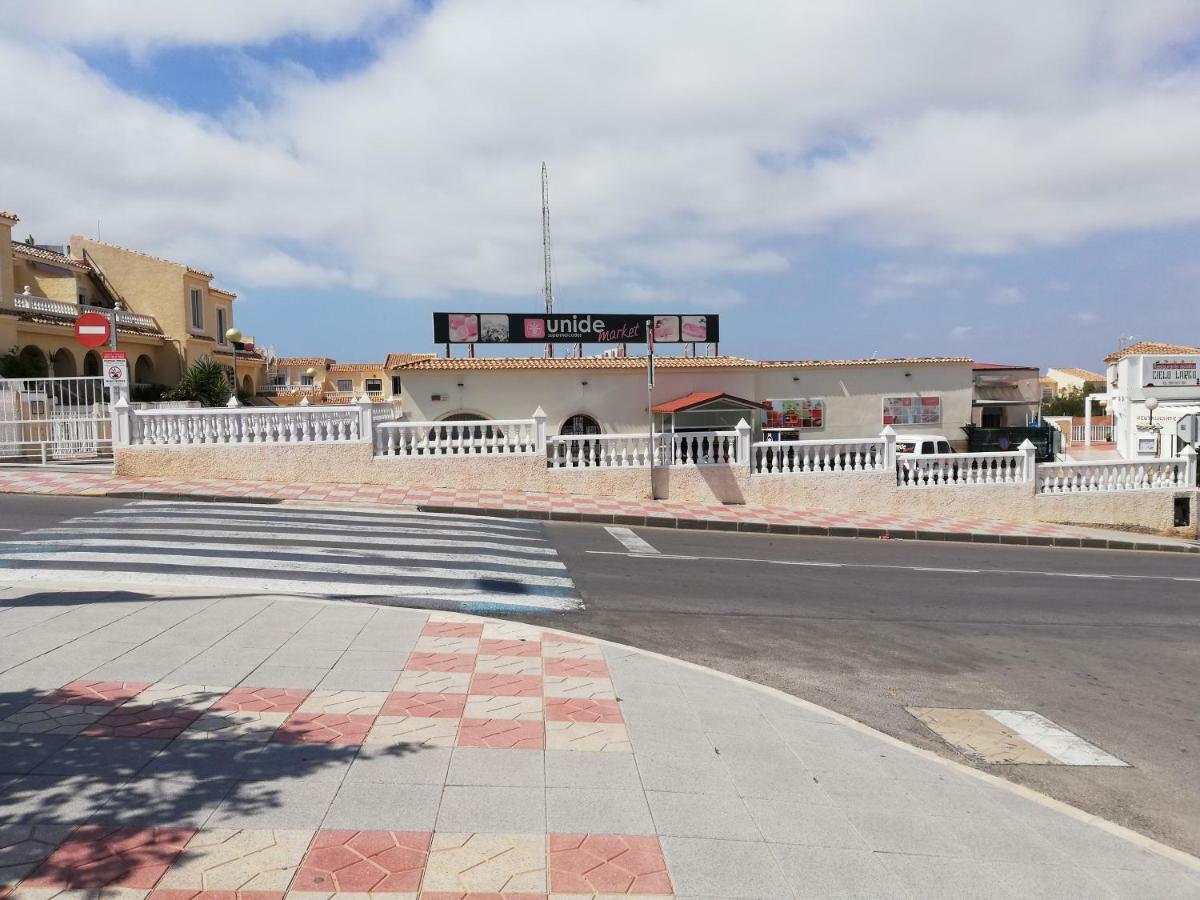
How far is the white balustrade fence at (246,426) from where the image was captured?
640 inches

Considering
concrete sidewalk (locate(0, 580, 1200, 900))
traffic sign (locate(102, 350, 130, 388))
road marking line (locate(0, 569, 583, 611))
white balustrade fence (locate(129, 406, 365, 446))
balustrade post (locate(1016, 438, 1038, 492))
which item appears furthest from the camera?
balustrade post (locate(1016, 438, 1038, 492))

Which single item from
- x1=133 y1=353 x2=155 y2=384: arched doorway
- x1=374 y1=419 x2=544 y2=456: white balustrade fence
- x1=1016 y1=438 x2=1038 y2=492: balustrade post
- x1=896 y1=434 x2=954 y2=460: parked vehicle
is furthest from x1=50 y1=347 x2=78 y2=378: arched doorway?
x1=1016 y1=438 x2=1038 y2=492: balustrade post

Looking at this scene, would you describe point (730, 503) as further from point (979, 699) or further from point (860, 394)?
point (860, 394)

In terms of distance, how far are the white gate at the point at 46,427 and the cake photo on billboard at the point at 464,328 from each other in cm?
1374

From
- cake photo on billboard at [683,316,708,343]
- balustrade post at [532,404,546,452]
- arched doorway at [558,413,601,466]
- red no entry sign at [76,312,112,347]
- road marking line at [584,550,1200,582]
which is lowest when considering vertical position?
road marking line at [584,550,1200,582]

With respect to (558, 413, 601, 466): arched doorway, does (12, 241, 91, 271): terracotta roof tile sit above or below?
above

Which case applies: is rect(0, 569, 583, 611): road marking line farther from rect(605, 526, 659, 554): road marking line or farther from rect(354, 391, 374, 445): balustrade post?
rect(354, 391, 374, 445): balustrade post

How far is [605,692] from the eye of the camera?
18.8 feet

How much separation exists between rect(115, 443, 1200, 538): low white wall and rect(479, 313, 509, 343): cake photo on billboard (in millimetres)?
15450

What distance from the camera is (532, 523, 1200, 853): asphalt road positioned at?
560 cm

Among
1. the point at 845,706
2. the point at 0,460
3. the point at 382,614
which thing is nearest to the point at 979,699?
the point at 845,706

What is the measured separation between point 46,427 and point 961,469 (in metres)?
20.9

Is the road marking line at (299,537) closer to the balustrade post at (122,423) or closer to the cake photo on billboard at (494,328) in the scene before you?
the balustrade post at (122,423)

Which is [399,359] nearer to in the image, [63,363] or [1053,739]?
[63,363]
